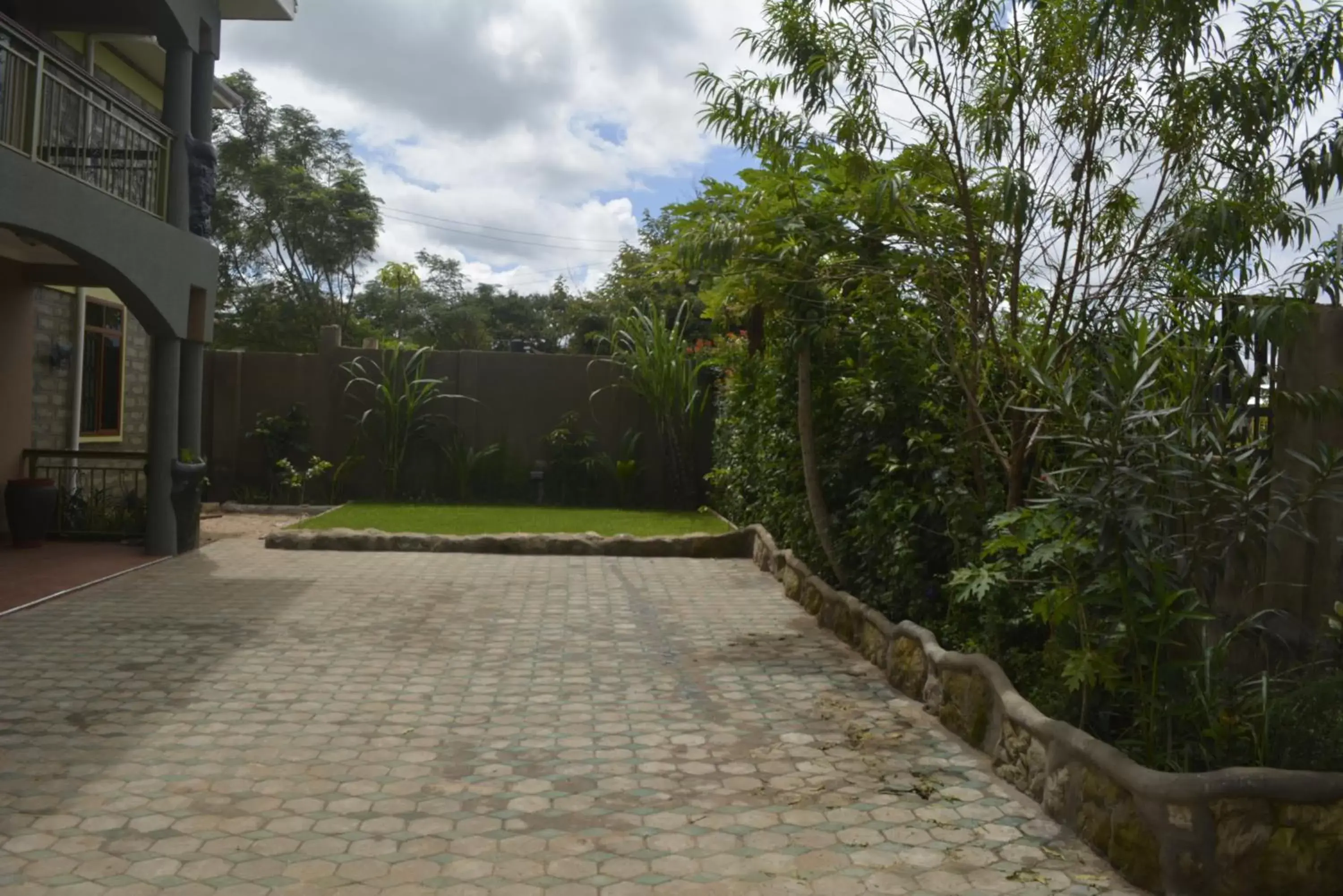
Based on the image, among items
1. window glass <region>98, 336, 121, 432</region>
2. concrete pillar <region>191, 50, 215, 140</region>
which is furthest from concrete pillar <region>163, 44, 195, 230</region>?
window glass <region>98, 336, 121, 432</region>

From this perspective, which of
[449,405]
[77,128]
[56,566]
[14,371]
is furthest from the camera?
[449,405]

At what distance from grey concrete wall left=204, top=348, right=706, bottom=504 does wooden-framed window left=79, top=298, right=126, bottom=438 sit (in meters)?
1.75

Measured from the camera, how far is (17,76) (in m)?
8.84

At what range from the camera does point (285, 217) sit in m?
33.0

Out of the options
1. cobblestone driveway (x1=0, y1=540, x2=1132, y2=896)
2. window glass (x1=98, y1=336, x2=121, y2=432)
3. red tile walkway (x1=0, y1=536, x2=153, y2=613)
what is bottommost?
cobblestone driveway (x1=0, y1=540, x2=1132, y2=896)

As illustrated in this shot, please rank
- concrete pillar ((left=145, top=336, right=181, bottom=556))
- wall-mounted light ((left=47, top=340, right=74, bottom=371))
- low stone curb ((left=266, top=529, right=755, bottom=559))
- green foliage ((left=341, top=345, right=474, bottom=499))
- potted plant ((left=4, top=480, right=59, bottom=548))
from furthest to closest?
green foliage ((left=341, top=345, right=474, bottom=499)) < wall-mounted light ((left=47, top=340, right=74, bottom=371)) < low stone curb ((left=266, top=529, right=755, bottom=559)) < potted plant ((left=4, top=480, right=59, bottom=548)) < concrete pillar ((left=145, top=336, right=181, bottom=556))

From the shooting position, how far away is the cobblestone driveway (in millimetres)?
3818

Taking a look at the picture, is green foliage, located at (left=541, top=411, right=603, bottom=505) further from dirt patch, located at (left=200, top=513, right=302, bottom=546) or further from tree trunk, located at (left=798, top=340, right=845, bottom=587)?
tree trunk, located at (left=798, top=340, right=845, bottom=587)

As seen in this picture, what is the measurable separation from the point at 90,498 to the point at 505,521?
434cm

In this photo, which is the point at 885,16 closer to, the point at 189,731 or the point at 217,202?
the point at 189,731

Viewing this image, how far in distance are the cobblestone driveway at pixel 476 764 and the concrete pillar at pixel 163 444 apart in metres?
2.33

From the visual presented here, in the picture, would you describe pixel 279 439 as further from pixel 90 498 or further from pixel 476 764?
pixel 476 764

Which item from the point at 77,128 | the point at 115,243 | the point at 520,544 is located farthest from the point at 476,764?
the point at 77,128

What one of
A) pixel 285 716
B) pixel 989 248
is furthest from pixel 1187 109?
pixel 285 716
